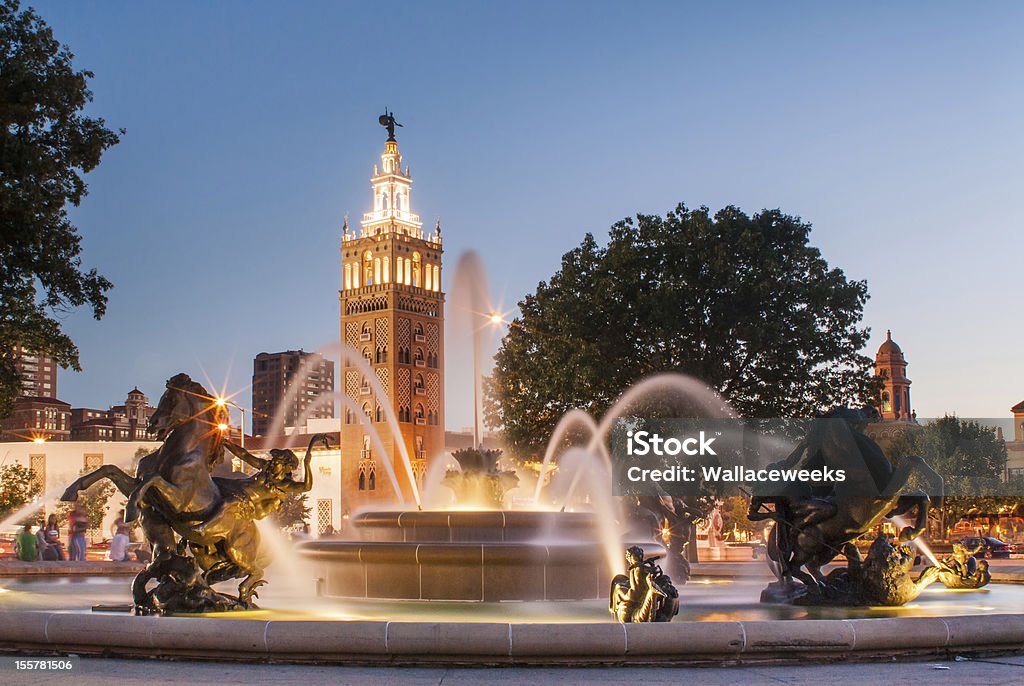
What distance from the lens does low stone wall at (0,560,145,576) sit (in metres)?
20.8

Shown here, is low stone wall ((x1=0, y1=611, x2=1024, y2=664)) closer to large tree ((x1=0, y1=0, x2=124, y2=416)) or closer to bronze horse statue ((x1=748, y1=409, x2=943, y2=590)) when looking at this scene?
bronze horse statue ((x1=748, y1=409, x2=943, y2=590))

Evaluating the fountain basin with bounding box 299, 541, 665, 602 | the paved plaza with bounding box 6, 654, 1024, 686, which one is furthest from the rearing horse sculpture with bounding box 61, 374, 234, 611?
the fountain basin with bounding box 299, 541, 665, 602

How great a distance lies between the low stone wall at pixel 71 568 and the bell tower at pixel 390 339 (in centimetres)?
8918

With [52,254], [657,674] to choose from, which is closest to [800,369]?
[52,254]

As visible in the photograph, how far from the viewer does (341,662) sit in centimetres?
950

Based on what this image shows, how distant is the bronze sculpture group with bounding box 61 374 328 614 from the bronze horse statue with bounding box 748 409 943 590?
558 cm

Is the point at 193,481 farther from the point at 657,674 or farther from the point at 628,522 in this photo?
the point at 628,522

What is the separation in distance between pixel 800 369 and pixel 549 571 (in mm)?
21758

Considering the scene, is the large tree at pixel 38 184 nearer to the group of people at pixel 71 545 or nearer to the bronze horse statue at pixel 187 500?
the group of people at pixel 71 545

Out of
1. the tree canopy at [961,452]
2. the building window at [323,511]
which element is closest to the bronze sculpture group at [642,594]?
the tree canopy at [961,452]

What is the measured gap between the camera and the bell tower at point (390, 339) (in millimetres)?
115500

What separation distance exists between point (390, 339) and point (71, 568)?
98530mm

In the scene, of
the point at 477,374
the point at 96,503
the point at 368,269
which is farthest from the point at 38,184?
the point at 368,269

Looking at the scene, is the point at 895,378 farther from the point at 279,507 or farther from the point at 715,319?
the point at 279,507
